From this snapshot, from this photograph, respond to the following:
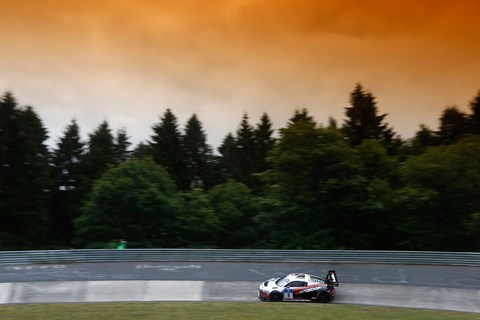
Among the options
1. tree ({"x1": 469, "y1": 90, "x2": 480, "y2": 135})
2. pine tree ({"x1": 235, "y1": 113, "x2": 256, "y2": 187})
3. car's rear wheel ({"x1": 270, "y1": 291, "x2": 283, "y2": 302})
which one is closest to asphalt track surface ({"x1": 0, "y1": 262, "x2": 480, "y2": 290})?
car's rear wheel ({"x1": 270, "y1": 291, "x2": 283, "y2": 302})

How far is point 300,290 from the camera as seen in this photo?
66.8 ft

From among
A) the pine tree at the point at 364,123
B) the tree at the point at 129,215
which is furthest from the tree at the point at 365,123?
the tree at the point at 129,215

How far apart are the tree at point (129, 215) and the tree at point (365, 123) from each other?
2848 centimetres

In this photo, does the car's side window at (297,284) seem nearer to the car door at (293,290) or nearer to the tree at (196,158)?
the car door at (293,290)

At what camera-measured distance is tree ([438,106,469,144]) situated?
2201 inches

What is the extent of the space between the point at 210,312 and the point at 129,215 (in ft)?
68.6

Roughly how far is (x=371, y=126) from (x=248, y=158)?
600 inches

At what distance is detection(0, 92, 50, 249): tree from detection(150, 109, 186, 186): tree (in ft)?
42.9

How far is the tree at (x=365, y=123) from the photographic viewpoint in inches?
2328

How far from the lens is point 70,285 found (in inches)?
896

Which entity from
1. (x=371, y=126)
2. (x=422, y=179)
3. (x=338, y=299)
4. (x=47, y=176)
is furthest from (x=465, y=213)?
(x=47, y=176)

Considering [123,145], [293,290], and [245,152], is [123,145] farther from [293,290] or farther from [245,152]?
[293,290]

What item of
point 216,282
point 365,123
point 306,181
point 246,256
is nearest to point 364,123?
point 365,123

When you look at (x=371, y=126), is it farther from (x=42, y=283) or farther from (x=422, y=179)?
(x=42, y=283)
